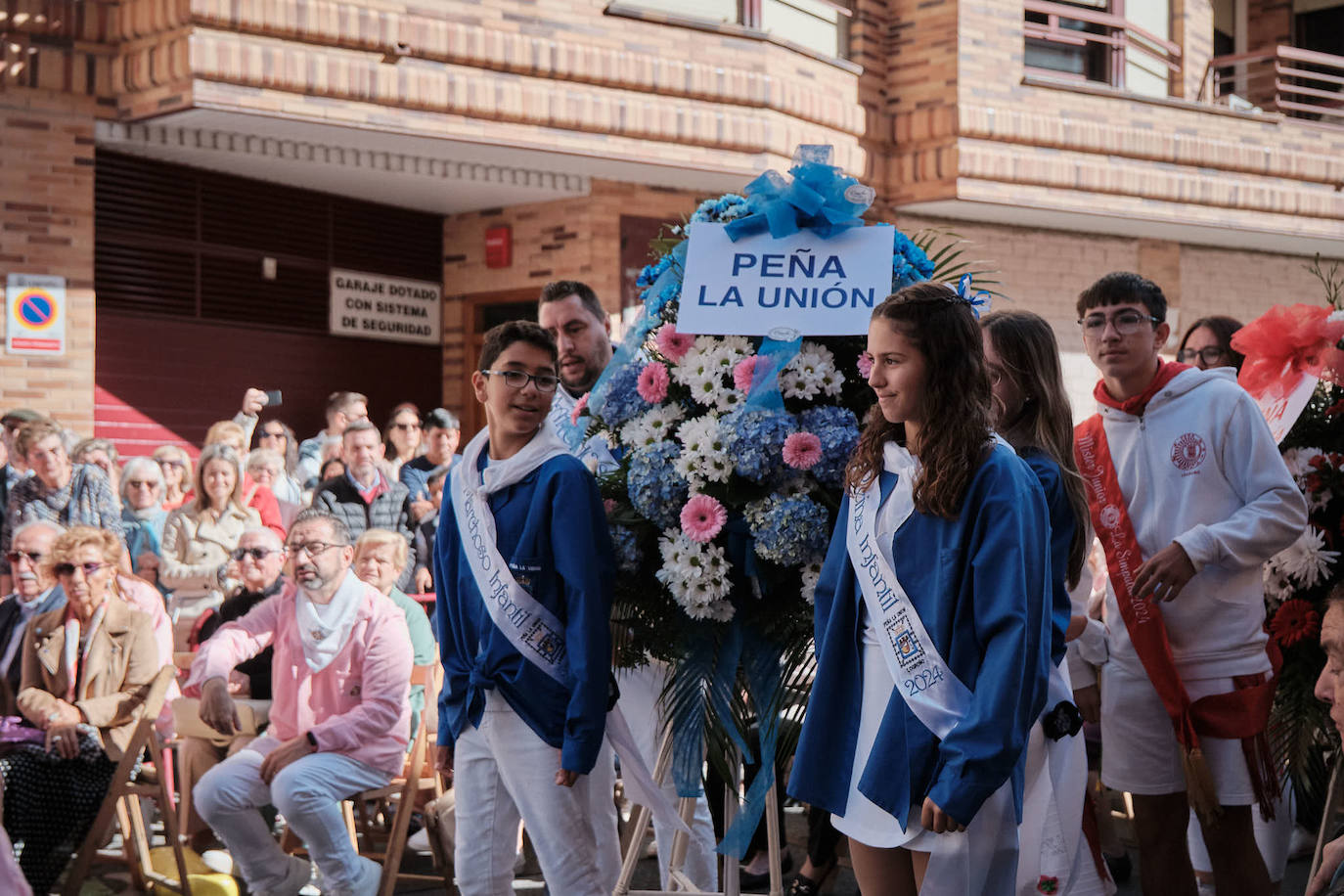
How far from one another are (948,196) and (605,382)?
9.98 m

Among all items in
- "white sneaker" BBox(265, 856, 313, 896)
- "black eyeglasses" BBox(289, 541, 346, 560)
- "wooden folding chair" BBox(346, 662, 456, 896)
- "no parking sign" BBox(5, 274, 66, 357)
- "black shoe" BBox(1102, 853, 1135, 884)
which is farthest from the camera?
"no parking sign" BBox(5, 274, 66, 357)

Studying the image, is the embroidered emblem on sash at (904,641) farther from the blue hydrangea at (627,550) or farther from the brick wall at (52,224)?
the brick wall at (52,224)

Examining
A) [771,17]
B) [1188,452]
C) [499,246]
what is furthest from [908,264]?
[499,246]

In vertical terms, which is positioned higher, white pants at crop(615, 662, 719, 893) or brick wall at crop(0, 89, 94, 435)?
brick wall at crop(0, 89, 94, 435)

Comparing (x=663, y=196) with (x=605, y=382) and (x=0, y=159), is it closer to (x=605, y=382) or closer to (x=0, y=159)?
(x=0, y=159)

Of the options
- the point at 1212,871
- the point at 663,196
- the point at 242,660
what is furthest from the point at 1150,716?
the point at 663,196

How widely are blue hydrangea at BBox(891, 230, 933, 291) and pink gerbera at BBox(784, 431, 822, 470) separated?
50cm

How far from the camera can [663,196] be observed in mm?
12883

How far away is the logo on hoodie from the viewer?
3.78 meters

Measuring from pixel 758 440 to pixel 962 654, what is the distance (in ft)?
3.26

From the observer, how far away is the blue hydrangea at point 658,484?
3.56 m

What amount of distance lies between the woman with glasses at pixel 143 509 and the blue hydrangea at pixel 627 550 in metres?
4.92

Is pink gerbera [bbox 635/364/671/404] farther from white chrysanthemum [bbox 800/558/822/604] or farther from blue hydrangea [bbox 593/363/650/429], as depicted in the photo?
white chrysanthemum [bbox 800/558/822/604]

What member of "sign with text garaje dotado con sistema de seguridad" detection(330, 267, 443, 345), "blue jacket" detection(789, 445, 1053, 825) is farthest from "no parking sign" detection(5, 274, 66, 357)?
"blue jacket" detection(789, 445, 1053, 825)
